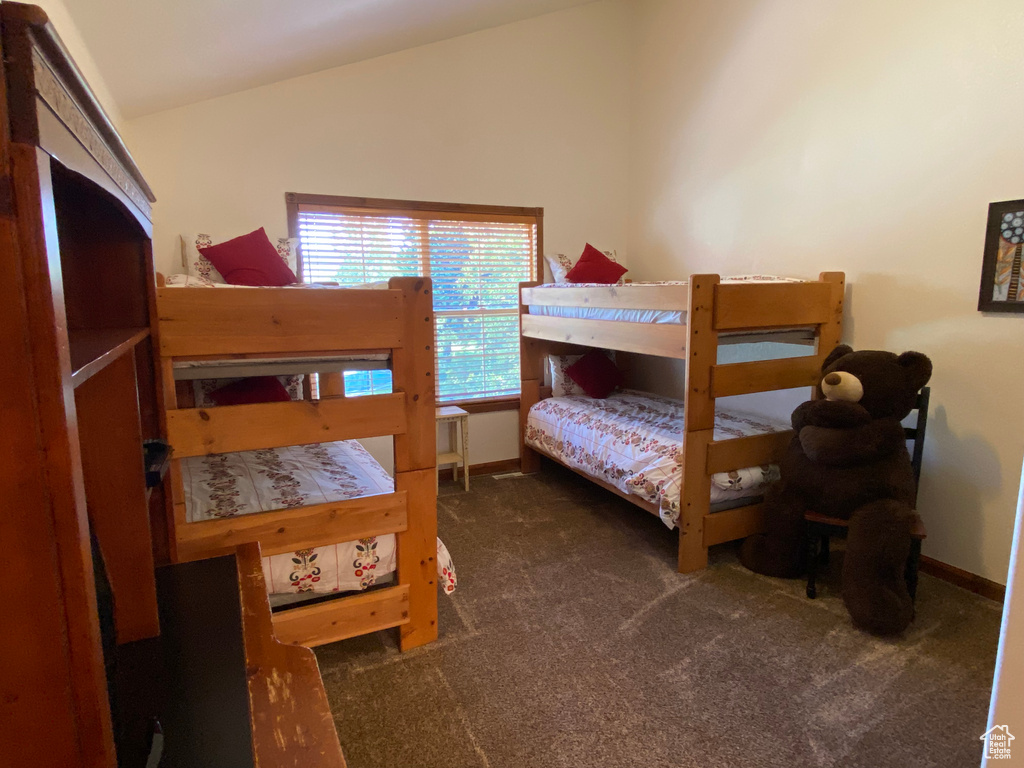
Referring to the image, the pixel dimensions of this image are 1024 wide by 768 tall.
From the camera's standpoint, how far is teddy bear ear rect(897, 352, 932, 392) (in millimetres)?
2150

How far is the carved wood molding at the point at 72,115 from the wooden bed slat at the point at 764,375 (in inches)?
83.8

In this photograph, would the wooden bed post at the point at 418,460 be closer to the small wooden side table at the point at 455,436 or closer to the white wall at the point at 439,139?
the small wooden side table at the point at 455,436

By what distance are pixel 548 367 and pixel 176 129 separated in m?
2.59

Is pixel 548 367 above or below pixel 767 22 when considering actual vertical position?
below

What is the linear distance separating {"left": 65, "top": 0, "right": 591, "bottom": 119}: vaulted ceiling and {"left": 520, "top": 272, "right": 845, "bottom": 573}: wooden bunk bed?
169 centimetres

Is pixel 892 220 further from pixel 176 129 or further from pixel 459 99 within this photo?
pixel 176 129

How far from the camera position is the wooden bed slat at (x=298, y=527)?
1.65m

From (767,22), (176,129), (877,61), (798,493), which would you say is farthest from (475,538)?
(767,22)

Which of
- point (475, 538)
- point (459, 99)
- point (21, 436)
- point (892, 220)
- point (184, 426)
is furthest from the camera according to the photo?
point (459, 99)

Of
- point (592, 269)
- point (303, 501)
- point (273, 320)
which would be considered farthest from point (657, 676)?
point (592, 269)

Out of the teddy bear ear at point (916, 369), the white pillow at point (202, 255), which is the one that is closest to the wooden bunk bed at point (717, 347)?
the teddy bear ear at point (916, 369)

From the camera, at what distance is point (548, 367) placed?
4059 mm

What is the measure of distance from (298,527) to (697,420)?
5.27 ft

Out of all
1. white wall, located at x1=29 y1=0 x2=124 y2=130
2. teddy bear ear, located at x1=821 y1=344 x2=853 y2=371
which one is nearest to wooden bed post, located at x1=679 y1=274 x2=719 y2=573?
teddy bear ear, located at x1=821 y1=344 x2=853 y2=371
